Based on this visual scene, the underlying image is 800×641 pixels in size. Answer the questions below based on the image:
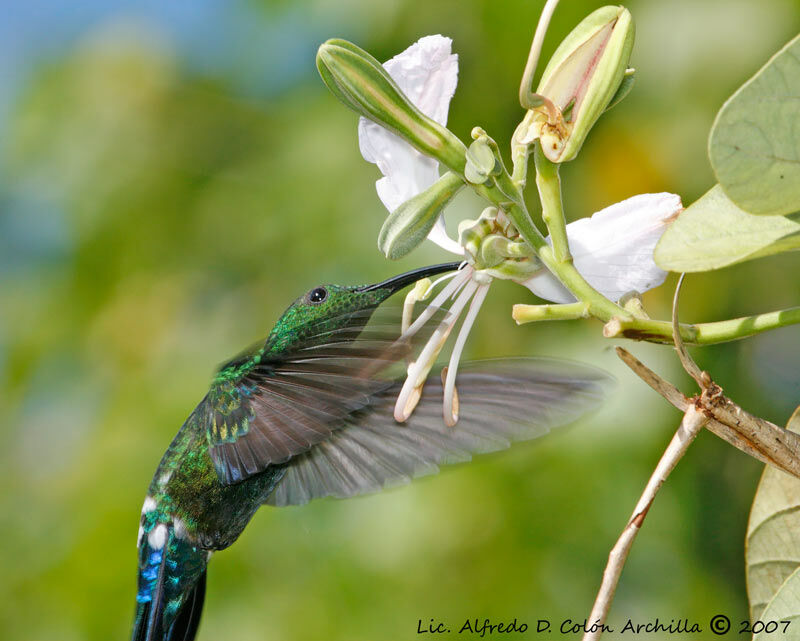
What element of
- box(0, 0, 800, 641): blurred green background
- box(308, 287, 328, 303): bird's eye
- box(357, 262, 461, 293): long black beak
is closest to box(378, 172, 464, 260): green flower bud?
box(357, 262, 461, 293): long black beak

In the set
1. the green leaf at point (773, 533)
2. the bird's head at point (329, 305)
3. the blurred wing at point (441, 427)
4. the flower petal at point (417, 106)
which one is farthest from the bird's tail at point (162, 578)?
the green leaf at point (773, 533)

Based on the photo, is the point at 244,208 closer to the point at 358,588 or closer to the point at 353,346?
the point at 358,588

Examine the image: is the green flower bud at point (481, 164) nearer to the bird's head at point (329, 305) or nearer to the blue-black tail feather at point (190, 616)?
the bird's head at point (329, 305)

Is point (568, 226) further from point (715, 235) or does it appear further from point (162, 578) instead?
point (162, 578)

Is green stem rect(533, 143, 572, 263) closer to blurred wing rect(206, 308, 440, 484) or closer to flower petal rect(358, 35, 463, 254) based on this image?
flower petal rect(358, 35, 463, 254)

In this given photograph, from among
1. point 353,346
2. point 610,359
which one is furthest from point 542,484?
point 353,346

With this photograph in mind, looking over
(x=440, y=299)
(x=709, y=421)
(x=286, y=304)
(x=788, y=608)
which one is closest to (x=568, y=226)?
(x=440, y=299)
